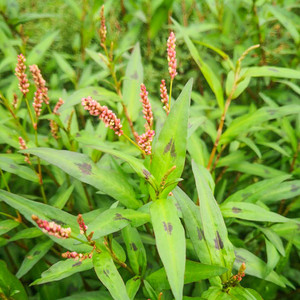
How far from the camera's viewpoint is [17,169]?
107 cm

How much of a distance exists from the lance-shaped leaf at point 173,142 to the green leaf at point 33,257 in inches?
19.4

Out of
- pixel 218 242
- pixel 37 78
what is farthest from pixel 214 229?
pixel 37 78

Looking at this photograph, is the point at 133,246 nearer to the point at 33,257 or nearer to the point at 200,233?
the point at 200,233

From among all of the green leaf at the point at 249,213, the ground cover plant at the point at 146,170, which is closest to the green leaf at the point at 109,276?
the ground cover plant at the point at 146,170

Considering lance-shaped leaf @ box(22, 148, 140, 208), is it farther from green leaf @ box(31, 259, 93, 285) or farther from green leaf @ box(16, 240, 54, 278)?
green leaf @ box(16, 240, 54, 278)

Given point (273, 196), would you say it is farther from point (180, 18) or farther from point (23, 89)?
point (180, 18)

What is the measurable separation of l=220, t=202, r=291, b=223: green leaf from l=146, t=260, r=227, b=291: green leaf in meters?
0.19

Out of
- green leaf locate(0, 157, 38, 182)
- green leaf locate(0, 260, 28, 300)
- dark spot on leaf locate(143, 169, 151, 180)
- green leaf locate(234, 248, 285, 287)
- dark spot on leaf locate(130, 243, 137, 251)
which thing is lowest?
green leaf locate(234, 248, 285, 287)

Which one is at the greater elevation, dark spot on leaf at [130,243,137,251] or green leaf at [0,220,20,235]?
green leaf at [0,220,20,235]

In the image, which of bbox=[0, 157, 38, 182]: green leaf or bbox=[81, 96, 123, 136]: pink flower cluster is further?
bbox=[0, 157, 38, 182]: green leaf

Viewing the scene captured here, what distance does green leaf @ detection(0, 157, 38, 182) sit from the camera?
3.47 ft

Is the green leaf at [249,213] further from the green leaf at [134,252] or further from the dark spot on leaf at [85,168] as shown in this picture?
the dark spot on leaf at [85,168]

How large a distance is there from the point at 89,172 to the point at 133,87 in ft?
1.54

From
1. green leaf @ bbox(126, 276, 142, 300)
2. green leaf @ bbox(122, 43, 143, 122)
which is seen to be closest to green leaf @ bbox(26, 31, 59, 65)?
green leaf @ bbox(122, 43, 143, 122)
